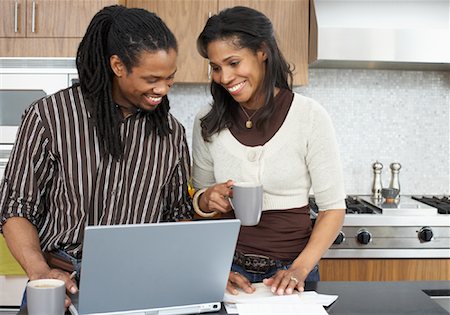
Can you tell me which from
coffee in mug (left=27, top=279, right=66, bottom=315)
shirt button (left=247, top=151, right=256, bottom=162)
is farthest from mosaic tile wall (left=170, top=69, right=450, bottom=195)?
coffee in mug (left=27, top=279, right=66, bottom=315)

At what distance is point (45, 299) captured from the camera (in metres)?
1.18

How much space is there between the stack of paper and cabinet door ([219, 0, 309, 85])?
180 centimetres

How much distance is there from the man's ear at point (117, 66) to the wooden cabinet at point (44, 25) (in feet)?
4.79

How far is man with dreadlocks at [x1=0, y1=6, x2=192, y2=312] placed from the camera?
1.50 m

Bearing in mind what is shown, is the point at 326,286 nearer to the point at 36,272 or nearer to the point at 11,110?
the point at 36,272

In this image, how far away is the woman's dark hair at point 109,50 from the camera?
4.94 feet

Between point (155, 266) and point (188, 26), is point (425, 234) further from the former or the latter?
point (155, 266)

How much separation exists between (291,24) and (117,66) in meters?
1.75

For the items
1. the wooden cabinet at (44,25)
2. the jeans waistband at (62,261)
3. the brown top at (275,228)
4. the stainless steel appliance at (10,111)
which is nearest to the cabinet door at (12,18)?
the wooden cabinet at (44,25)

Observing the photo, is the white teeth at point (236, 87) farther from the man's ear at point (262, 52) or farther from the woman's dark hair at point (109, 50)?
the woman's dark hair at point (109, 50)

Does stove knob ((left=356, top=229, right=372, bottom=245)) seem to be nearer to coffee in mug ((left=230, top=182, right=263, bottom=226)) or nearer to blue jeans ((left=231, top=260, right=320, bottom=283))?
blue jeans ((left=231, top=260, right=320, bottom=283))

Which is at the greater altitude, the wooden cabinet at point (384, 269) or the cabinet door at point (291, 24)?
the cabinet door at point (291, 24)

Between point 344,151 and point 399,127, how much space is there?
324 mm

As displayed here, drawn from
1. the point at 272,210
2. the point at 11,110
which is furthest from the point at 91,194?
the point at 11,110
